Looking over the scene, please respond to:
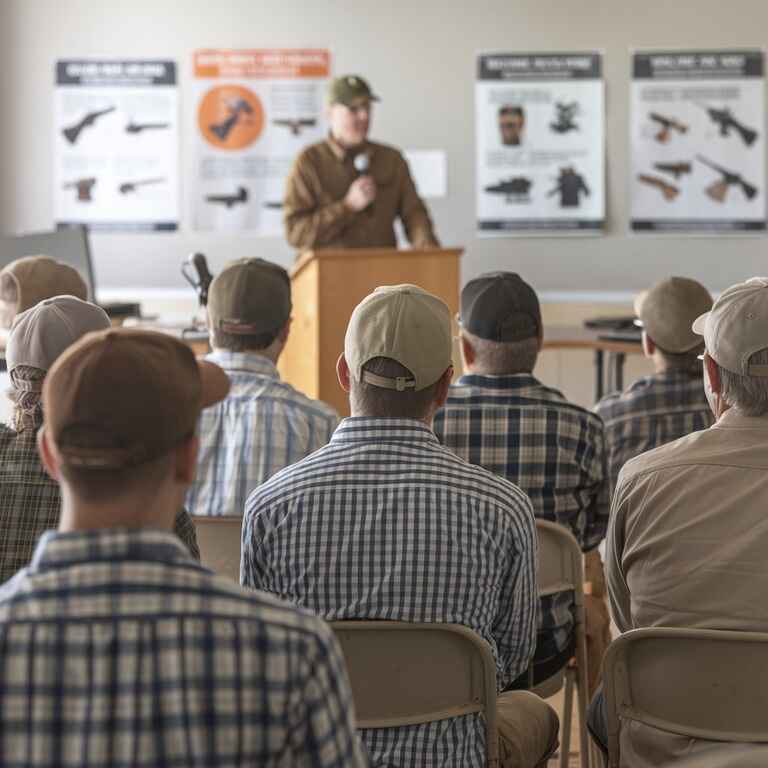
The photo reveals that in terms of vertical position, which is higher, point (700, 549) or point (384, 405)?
point (384, 405)

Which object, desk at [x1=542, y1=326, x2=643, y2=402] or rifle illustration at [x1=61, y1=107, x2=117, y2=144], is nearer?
desk at [x1=542, y1=326, x2=643, y2=402]

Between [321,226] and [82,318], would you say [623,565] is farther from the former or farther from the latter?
[321,226]

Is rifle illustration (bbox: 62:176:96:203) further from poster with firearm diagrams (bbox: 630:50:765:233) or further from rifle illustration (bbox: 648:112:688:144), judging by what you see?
rifle illustration (bbox: 648:112:688:144)

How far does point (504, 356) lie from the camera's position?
2812 mm

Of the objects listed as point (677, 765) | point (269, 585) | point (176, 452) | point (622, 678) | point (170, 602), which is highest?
point (176, 452)

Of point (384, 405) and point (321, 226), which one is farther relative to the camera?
point (321, 226)

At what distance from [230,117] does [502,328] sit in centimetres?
524

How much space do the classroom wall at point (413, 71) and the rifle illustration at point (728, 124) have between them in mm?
393

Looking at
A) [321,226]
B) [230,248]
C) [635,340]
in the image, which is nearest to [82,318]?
[321,226]

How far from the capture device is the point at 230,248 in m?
7.70

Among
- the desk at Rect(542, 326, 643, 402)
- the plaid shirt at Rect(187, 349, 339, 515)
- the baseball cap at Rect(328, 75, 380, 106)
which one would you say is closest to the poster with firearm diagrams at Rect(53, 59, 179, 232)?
the baseball cap at Rect(328, 75, 380, 106)

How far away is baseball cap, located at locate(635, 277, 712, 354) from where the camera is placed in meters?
3.37

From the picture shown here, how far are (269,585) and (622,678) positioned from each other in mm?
535

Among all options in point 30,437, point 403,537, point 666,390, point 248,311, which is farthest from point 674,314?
point 30,437
